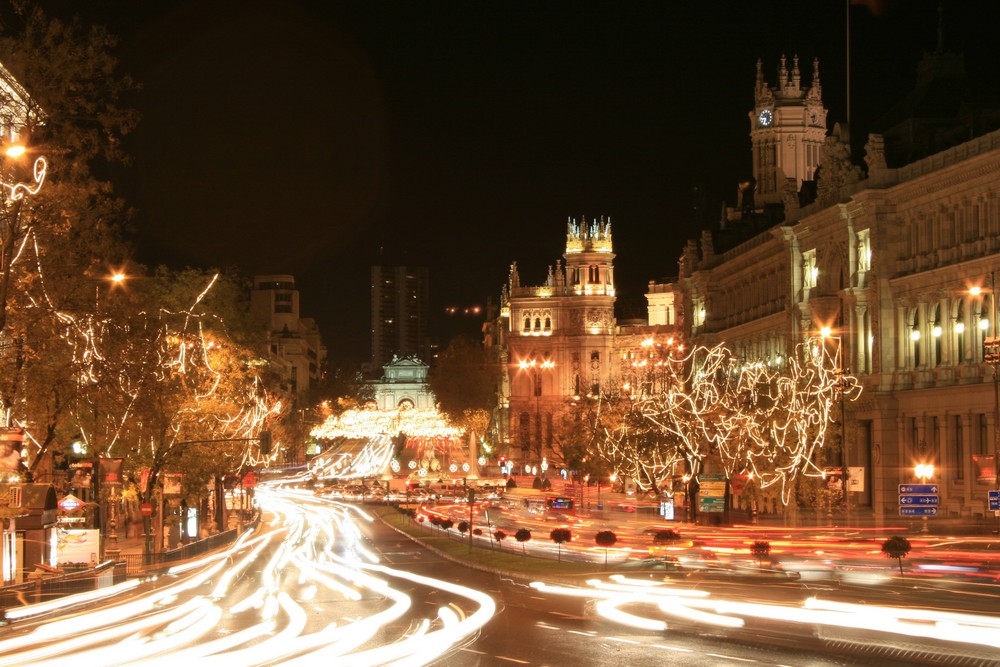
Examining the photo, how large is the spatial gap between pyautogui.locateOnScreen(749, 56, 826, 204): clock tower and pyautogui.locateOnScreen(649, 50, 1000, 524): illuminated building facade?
2909 centimetres

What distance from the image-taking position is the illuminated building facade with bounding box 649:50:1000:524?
58656 mm

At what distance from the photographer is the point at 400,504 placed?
102250 mm

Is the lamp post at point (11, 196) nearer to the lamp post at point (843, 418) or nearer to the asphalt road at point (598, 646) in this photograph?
the asphalt road at point (598, 646)

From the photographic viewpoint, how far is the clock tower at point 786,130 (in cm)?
11000

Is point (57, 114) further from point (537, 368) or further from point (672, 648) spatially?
point (537, 368)

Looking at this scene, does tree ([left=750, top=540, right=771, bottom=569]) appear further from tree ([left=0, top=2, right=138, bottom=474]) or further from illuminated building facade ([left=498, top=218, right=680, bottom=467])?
illuminated building facade ([left=498, top=218, right=680, bottom=467])

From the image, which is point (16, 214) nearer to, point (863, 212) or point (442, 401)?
point (863, 212)

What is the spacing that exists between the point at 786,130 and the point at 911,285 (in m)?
48.0

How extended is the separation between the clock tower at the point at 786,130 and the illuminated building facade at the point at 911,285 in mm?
29088

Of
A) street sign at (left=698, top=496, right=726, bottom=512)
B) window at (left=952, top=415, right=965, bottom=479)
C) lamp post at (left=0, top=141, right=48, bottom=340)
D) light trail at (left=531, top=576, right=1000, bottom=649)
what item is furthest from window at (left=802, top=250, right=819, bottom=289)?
lamp post at (left=0, top=141, right=48, bottom=340)

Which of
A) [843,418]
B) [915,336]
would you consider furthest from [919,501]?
[915,336]

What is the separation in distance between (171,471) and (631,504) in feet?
111

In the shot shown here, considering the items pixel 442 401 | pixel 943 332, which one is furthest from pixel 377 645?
pixel 442 401

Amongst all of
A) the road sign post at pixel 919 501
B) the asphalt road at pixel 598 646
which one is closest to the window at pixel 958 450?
the road sign post at pixel 919 501
